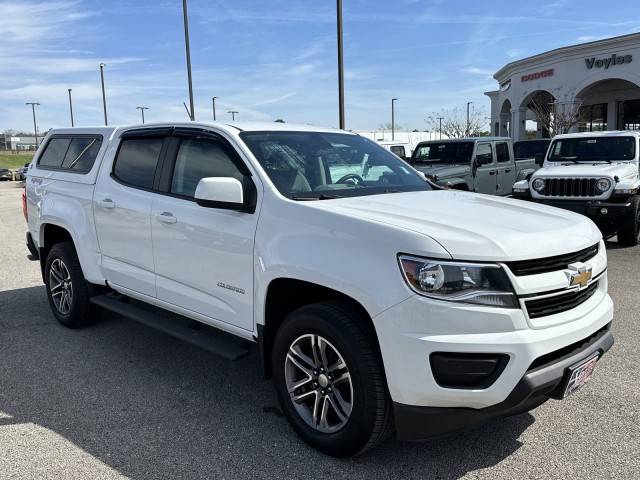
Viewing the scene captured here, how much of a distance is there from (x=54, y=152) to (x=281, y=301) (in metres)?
3.67

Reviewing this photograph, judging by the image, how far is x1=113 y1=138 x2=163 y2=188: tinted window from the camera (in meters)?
4.42

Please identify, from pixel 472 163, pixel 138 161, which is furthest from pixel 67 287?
pixel 472 163

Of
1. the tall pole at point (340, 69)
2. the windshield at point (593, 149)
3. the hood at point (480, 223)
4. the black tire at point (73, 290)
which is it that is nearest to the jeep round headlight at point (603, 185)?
the windshield at point (593, 149)

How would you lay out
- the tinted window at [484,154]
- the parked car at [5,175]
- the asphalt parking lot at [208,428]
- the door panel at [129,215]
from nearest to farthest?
1. the asphalt parking lot at [208,428]
2. the door panel at [129,215]
3. the tinted window at [484,154]
4. the parked car at [5,175]

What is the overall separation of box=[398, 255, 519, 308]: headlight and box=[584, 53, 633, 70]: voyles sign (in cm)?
3278

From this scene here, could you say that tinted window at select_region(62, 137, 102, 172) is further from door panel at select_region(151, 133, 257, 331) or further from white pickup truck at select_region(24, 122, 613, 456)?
door panel at select_region(151, 133, 257, 331)

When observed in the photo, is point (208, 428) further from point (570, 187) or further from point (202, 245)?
point (570, 187)

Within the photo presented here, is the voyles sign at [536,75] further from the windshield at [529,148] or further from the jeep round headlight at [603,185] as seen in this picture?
the jeep round headlight at [603,185]

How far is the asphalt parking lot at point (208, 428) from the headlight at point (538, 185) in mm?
4787

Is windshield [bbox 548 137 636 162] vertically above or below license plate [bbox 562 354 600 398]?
above

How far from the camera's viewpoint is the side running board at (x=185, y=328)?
366cm

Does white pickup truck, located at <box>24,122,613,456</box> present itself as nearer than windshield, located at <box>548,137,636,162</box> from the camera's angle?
Yes

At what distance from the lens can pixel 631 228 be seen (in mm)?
8953

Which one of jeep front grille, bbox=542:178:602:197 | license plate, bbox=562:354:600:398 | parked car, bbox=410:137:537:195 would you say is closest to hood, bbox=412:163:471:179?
parked car, bbox=410:137:537:195
